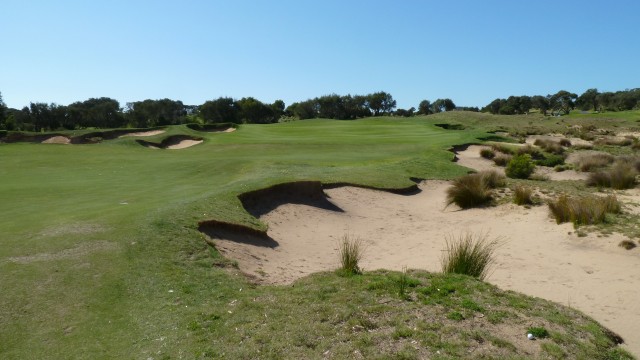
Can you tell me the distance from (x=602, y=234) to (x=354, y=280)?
7978 mm

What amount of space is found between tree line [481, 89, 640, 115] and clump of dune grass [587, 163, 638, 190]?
290 ft

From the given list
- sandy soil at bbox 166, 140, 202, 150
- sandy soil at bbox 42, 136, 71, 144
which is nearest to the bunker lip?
sandy soil at bbox 166, 140, 202, 150

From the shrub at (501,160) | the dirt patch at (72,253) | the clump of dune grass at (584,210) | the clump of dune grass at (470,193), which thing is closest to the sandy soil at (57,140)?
the shrub at (501,160)

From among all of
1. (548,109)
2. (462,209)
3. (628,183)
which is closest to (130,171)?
(462,209)

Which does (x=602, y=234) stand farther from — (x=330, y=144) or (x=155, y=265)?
(x=330, y=144)

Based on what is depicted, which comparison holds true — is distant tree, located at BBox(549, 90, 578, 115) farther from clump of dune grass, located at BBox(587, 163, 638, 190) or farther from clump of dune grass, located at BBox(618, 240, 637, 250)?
clump of dune grass, located at BBox(618, 240, 637, 250)

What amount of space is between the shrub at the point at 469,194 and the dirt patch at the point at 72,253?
1266cm

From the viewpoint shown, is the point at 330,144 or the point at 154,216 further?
the point at 330,144

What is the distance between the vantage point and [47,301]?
749 cm

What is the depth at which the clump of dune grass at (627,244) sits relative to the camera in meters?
11.7

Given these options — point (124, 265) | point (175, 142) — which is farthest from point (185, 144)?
point (124, 265)

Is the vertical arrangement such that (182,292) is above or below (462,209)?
above

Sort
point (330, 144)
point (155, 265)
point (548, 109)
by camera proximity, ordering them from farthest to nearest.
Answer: point (548, 109) < point (330, 144) < point (155, 265)

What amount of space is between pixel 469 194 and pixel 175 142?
28763mm
